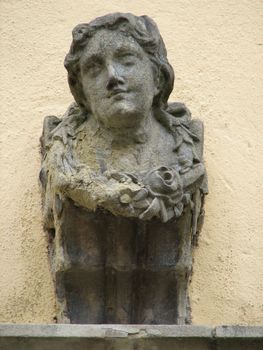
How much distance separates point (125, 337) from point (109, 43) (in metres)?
0.66

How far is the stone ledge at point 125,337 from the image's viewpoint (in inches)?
109

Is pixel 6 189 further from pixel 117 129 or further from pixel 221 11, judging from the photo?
pixel 221 11

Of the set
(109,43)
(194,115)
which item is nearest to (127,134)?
(109,43)

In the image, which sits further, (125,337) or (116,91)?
(116,91)

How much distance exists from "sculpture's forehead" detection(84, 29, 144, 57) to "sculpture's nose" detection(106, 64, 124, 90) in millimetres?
52

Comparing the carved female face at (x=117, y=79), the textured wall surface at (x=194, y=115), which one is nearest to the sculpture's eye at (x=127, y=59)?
the carved female face at (x=117, y=79)

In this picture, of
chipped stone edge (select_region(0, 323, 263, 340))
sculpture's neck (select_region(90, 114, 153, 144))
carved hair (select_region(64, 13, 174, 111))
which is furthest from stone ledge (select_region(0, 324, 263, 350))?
carved hair (select_region(64, 13, 174, 111))

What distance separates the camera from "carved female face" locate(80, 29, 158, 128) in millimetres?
2971

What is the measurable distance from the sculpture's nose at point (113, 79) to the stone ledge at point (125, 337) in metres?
0.53

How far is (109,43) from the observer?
3006 millimetres

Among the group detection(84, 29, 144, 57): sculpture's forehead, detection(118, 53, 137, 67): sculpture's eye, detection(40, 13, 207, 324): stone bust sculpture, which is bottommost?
detection(40, 13, 207, 324): stone bust sculpture

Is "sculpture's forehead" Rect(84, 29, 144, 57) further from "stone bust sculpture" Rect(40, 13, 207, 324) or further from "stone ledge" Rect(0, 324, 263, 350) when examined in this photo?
"stone ledge" Rect(0, 324, 263, 350)

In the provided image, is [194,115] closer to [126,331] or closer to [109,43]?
[109,43]

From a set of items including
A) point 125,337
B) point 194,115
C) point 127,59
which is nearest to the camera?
point 125,337
